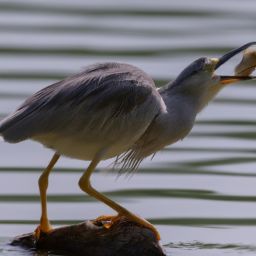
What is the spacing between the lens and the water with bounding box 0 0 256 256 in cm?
1212

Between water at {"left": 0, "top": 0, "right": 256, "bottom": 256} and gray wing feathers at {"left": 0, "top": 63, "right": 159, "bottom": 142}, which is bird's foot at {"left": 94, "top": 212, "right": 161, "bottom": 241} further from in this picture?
gray wing feathers at {"left": 0, "top": 63, "right": 159, "bottom": 142}

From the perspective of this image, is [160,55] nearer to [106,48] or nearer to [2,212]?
[106,48]

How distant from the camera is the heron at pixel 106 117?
1086 centimetres

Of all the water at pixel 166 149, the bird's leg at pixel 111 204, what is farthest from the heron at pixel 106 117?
the water at pixel 166 149

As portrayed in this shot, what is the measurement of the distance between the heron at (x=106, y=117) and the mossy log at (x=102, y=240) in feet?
0.26

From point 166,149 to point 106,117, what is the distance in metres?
3.46

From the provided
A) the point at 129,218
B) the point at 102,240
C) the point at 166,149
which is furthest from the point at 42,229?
the point at 166,149

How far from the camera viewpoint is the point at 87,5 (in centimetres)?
2073

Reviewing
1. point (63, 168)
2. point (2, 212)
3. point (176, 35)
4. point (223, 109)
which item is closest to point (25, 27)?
point (176, 35)

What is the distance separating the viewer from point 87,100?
1099cm

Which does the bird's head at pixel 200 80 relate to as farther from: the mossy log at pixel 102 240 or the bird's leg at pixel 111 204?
the mossy log at pixel 102 240

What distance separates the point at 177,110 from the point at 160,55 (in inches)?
261

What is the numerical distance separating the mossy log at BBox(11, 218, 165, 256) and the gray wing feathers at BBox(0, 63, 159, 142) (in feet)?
2.60

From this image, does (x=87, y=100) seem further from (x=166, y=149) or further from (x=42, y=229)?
(x=166, y=149)
